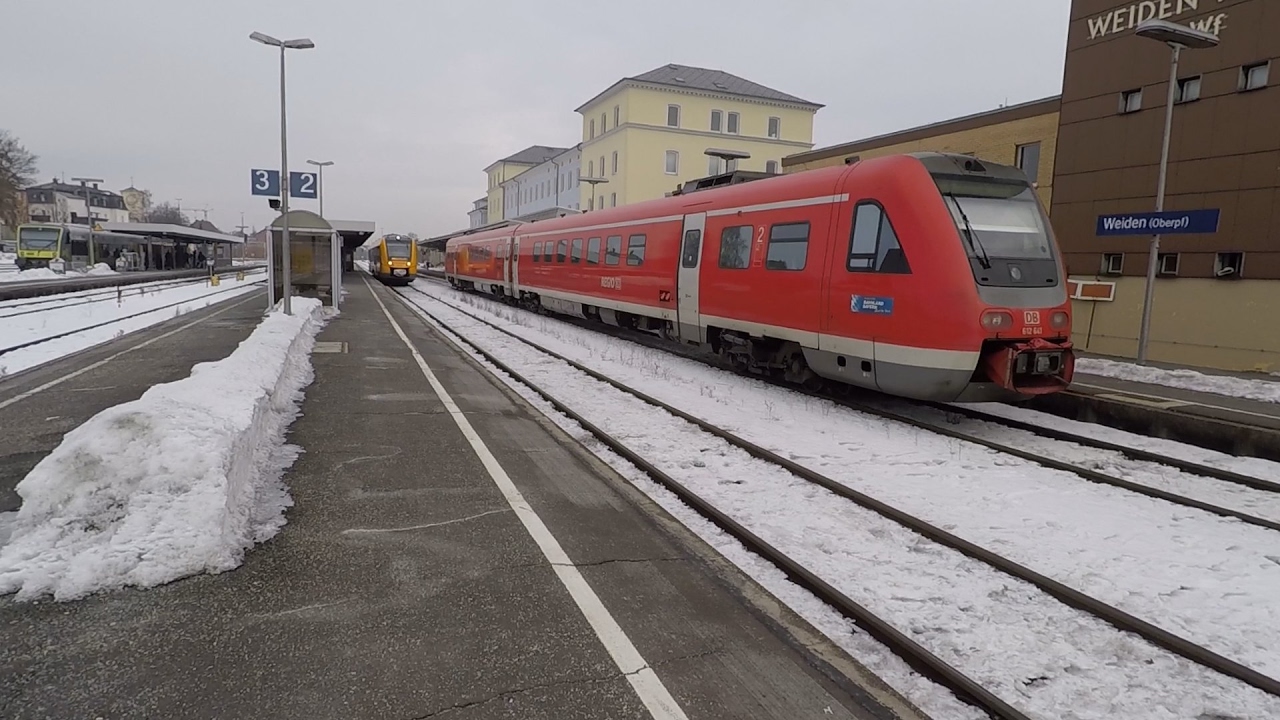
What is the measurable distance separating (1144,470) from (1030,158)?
13.3 metres

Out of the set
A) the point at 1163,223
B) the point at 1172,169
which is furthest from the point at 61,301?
the point at 1172,169

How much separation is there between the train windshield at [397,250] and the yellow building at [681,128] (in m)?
16.4

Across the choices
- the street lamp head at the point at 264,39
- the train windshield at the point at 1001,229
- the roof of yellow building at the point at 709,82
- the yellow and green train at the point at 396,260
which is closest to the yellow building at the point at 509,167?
the roof of yellow building at the point at 709,82

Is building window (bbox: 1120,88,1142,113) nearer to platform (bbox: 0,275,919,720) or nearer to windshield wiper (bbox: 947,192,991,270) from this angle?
windshield wiper (bbox: 947,192,991,270)

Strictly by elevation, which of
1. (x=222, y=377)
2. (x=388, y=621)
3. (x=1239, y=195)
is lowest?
(x=388, y=621)

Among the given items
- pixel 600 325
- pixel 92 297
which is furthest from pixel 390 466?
pixel 92 297

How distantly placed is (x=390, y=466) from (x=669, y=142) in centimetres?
5332

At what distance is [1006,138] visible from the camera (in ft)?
59.0

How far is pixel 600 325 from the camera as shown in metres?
20.7

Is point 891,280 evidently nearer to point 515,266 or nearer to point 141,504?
point 141,504

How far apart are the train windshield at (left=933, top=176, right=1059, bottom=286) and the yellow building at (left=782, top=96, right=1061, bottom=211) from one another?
794 centimetres

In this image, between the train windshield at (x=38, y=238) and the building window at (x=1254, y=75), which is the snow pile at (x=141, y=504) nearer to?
the building window at (x=1254, y=75)

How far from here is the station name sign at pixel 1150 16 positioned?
13.5 metres

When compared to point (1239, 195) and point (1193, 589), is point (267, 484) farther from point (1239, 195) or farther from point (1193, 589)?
point (1239, 195)
